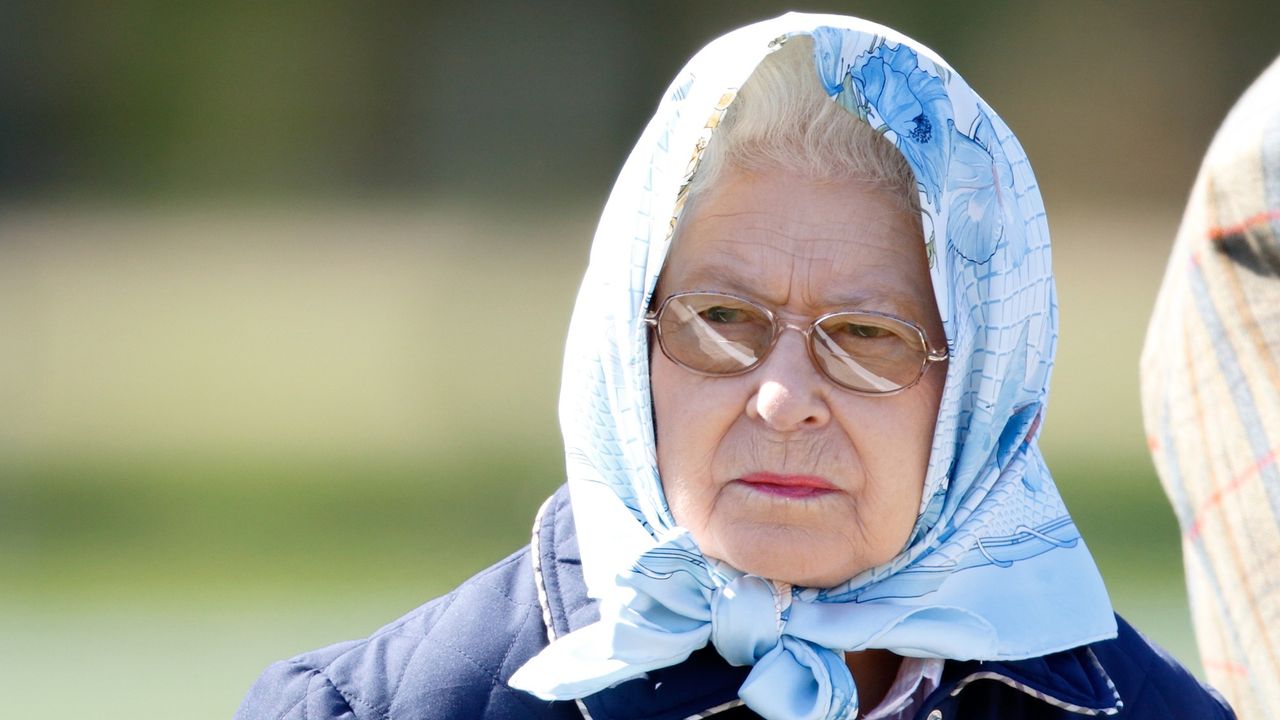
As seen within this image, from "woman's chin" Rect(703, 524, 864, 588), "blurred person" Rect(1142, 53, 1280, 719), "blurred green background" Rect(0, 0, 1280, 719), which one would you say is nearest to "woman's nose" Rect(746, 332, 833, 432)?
"woman's chin" Rect(703, 524, 864, 588)

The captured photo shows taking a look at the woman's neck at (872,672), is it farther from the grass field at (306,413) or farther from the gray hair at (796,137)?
the grass field at (306,413)

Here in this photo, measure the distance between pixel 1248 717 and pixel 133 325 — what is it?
729 centimetres

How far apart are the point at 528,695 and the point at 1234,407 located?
109 cm

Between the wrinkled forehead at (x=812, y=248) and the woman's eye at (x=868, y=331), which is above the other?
the wrinkled forehead at (x=812, y=248)

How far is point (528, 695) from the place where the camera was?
61.6 inches

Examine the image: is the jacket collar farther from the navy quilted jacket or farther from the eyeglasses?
the eyeglasses

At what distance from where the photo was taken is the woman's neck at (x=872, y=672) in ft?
5.53

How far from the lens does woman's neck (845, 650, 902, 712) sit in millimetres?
1686

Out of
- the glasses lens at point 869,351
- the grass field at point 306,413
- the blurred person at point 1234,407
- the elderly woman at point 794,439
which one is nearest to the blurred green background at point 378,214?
the grass field at point 306,413

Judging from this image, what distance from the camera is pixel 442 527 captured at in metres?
6.45

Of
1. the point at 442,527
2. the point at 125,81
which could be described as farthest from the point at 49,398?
the point at 442,527

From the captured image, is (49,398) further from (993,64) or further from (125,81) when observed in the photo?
(993,64)

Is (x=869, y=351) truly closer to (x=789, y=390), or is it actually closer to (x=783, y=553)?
(x=789, y=390)

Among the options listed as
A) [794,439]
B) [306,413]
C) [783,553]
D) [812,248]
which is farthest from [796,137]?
[306,413]
